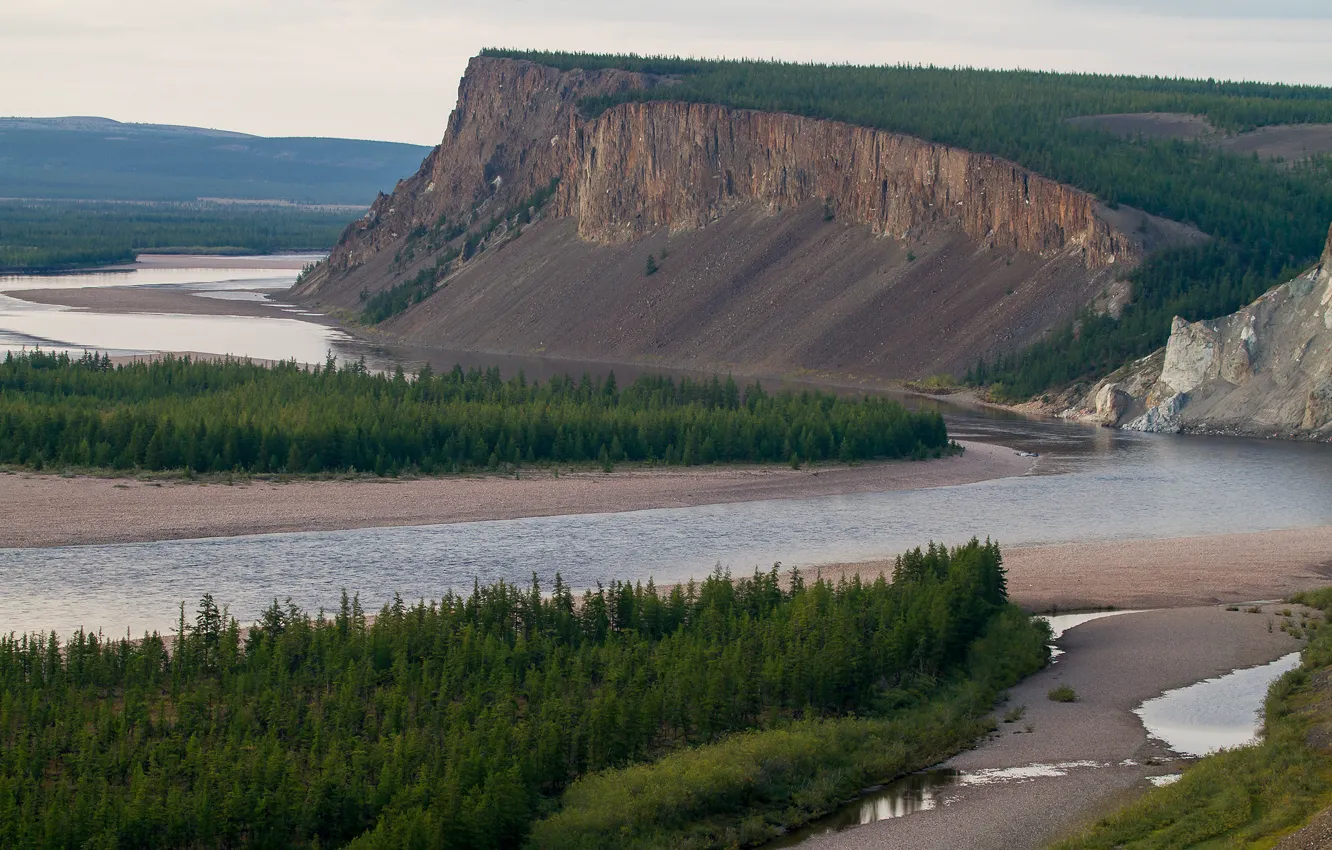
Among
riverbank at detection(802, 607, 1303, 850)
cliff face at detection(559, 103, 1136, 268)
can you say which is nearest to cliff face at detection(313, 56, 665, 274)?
cliff face at detection(559, 103, 1136, 268)

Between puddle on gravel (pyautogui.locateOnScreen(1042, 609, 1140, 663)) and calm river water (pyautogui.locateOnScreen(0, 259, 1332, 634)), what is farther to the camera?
calm river water (pyautogui.locateOnScreen(0, 259, 1332, 634))

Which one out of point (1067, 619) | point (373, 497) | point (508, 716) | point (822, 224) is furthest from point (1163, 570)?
point (822, 224)

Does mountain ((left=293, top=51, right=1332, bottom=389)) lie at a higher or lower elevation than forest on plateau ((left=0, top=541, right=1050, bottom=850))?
higher

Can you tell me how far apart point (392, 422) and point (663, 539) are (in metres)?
17.7

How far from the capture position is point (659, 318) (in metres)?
117

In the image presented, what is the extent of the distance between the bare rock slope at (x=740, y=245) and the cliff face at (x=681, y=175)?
157mm

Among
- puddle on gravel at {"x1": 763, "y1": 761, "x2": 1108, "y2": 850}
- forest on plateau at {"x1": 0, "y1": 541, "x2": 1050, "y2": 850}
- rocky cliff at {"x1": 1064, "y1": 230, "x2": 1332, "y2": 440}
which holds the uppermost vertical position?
rocky cliff at {"x1": 1064, "y1": 230, "x2": 1332, "y2": 440}

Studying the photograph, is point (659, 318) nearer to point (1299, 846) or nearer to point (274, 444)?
point (274, 444)

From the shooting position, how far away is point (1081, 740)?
34906 mm

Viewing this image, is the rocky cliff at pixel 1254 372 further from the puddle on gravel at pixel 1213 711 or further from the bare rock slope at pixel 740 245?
the puddle on gravel at pixel 1213 711

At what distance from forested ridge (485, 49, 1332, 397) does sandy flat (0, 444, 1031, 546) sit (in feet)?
85.2

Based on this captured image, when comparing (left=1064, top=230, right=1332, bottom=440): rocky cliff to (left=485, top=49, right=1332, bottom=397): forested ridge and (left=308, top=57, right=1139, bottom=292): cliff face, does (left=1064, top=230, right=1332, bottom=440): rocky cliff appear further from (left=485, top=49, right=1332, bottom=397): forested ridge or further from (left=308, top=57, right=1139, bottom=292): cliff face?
(left=308, top=57, right=1139, bottom=292): cliff face

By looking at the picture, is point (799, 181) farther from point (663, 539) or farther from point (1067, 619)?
point (1067, 619)

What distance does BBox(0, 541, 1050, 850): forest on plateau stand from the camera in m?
27.5
